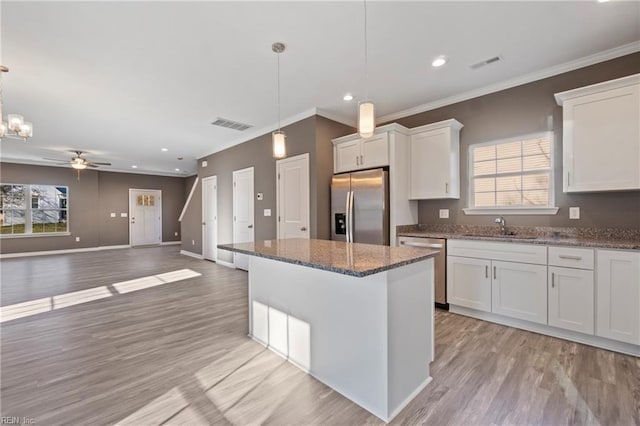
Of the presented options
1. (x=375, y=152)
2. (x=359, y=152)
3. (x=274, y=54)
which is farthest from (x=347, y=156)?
(x=274, y=54)

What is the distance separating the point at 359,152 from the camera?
4023mm

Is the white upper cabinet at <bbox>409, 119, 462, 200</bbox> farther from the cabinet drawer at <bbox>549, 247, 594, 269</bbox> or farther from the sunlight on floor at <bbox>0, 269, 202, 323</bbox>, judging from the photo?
the sunlight on floor at <bbox>0, 269, 202, 323</bbox>

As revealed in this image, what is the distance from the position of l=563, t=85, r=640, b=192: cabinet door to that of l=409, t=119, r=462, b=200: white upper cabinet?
1093 millimetres

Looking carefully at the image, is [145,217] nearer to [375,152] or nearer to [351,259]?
[375,152]

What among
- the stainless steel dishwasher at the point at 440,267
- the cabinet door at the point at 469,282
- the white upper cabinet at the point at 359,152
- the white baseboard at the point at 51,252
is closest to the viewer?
the cabinet door at the point at 469,282

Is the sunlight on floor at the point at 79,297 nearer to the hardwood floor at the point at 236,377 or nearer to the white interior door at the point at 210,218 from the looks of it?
the hardwood floor at the point at 236,377

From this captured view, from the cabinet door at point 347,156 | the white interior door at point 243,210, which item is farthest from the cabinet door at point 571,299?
the white interior door at point 243,210

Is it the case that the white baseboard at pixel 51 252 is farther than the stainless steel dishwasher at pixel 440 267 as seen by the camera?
Yes

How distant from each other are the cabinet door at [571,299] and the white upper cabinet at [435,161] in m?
1.42

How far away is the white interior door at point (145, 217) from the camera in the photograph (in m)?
10.0

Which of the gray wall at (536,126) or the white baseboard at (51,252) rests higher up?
the gray wall at (536,126)

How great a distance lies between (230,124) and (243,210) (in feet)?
5.74

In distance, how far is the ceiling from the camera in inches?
86.0

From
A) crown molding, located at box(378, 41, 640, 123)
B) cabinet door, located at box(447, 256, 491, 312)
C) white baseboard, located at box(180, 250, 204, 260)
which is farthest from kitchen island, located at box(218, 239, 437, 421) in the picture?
white baseboard, located at box(180, 250, 204, 260)
